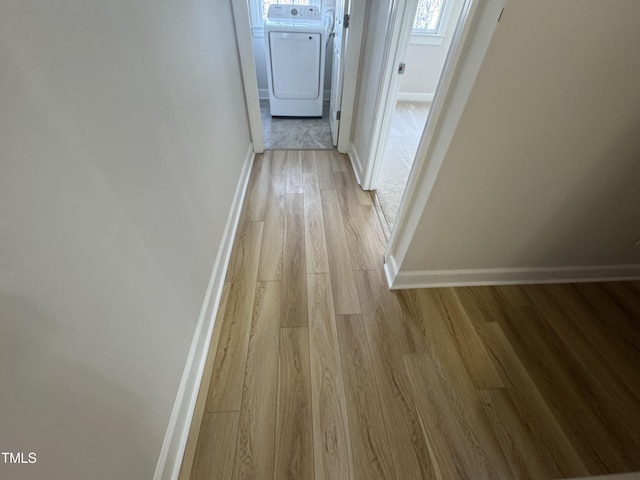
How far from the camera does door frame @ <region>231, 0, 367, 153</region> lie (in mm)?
1850

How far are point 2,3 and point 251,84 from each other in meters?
1.94

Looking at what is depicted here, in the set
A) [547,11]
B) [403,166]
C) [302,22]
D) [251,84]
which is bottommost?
[403,166]

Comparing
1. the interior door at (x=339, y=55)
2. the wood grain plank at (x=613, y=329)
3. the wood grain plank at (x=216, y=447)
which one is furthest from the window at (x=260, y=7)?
the wood grain plank at (x=216, y=447)

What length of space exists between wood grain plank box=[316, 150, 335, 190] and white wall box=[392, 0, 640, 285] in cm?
108

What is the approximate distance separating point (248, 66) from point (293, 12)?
149 cm

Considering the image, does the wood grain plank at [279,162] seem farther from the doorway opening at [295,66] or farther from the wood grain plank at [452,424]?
the wood grain plank at [452,424]

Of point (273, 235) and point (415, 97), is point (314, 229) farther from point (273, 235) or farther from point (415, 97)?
point (415, 97)

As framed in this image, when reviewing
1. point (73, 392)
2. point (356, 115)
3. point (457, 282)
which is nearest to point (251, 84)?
point (356, 115)

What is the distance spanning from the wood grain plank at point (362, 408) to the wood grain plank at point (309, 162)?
4.84 feet

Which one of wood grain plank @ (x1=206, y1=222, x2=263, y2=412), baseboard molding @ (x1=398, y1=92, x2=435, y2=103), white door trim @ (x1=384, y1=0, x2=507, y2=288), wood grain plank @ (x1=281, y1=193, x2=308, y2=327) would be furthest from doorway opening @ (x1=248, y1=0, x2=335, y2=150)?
white door trim @ (x1=384, y1=0, x2=507, y2=288)

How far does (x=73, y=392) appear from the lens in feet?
1.74

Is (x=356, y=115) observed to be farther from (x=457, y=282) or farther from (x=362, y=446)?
(x=362, y=446)

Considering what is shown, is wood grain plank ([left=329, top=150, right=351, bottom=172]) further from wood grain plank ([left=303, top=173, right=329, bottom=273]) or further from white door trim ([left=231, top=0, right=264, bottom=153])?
white door trim ([left=231, top=0, right=264, bottom=153])

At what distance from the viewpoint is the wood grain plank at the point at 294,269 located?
1.41 m
